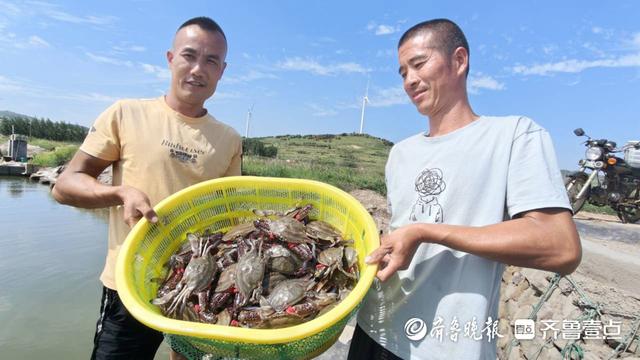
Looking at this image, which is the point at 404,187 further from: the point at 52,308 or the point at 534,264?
the point at 52,308

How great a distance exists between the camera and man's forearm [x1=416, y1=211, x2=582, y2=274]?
1.68 meters

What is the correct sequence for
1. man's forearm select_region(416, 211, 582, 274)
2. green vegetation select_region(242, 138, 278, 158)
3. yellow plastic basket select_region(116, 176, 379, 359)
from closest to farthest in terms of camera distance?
yellow plastic basket select_region(116, 176, 379, 359)
man's forearm select_region(416, 211, 582, 274)
green vegetation select_region(242, 138, 278, 158)

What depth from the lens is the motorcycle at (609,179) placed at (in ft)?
32.5

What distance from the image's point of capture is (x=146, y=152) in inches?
108

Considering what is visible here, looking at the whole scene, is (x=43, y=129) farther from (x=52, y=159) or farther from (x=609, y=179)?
(x=609, y=179)

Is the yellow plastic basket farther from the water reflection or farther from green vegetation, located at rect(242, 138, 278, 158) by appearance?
green vegetation, located at rect(242, 138, 278, 158)

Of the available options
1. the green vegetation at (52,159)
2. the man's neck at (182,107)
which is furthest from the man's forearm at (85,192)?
the green vegetation at (52,159)

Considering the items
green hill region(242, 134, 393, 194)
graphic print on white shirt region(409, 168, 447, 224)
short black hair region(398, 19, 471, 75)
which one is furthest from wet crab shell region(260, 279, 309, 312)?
green hill region(242, 134, 393, 194)

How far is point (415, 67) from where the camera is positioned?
2.20 metres

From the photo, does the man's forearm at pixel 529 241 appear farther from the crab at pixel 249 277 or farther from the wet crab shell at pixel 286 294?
the crab at pixel 249 277

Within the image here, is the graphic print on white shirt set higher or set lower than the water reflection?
higher

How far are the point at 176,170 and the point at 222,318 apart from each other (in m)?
1.15

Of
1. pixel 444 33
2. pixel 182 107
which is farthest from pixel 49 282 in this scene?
pixel 444 33

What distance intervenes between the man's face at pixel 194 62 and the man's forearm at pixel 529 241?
2.02 m
